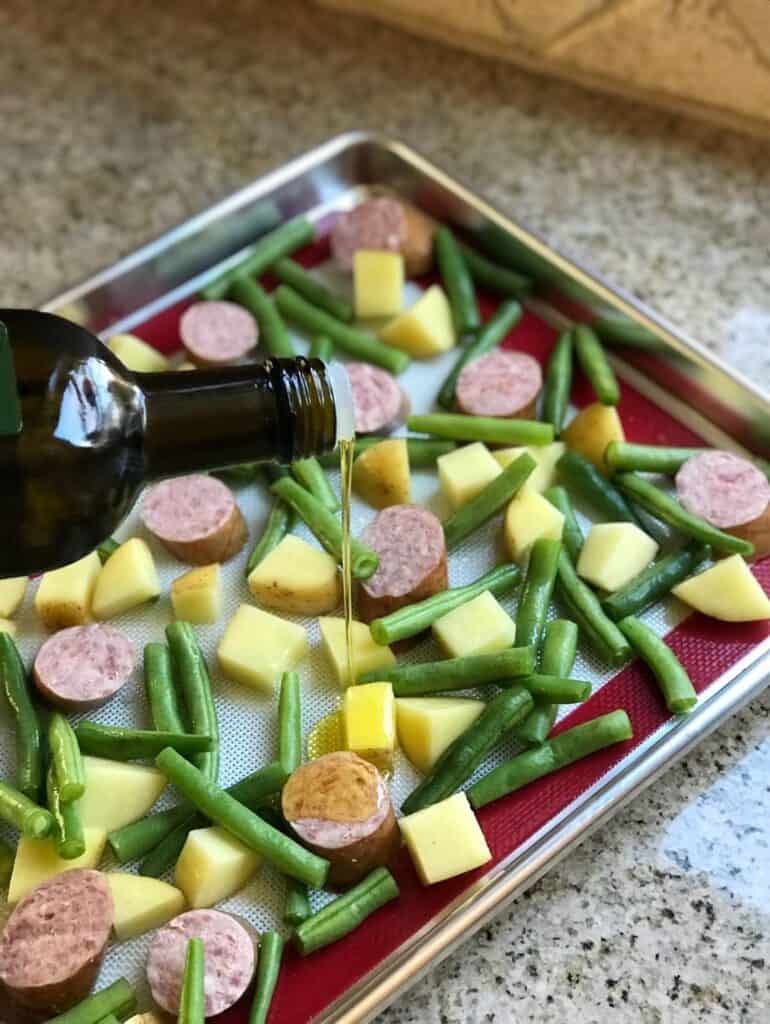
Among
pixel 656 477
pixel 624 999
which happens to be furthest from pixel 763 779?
pixel 656 477

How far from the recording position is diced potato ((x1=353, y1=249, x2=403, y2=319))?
1906 mm

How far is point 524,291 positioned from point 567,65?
0.49m

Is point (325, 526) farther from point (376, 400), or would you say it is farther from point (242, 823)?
point (242, 823)

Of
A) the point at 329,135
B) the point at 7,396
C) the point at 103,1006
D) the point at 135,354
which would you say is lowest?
the point at 103,1006

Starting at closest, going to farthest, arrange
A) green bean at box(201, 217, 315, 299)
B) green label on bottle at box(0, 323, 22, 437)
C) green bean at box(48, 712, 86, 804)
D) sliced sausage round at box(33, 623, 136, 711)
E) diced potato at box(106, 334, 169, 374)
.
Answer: green label on bottle at box(0, 323, 22, 437)
green bean at box(48, 712, 86, 804)
sliced sausage round at box(33, 623, 136, 711)
diced potato at box(106, 334, 169, 374)
green bean at box(201, 217, 315, 299)

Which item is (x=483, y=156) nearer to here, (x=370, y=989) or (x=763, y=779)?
(x=763, y=779)

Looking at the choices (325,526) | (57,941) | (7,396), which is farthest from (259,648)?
(7,396)

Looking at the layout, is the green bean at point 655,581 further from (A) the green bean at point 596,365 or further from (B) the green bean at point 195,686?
(B) the green bean at point 195,686

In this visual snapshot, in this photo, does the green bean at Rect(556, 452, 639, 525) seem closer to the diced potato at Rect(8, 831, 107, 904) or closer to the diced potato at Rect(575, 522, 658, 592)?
the diced potato at Rect(575, 522, 658, 592)

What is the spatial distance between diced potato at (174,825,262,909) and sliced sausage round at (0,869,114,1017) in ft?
0.27

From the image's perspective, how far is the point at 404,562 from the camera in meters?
1.58

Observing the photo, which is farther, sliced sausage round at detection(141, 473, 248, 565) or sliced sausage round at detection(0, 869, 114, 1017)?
sliced sausage round at detection(141, 473, 248, 565)

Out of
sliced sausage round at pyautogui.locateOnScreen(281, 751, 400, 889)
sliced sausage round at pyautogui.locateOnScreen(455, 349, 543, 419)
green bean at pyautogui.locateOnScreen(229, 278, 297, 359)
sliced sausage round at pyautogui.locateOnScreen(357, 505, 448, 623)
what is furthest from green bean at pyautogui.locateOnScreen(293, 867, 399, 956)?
green bean at pyautogui.locateOnScreen(229, 278, 297, 359)

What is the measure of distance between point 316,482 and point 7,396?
607mm
